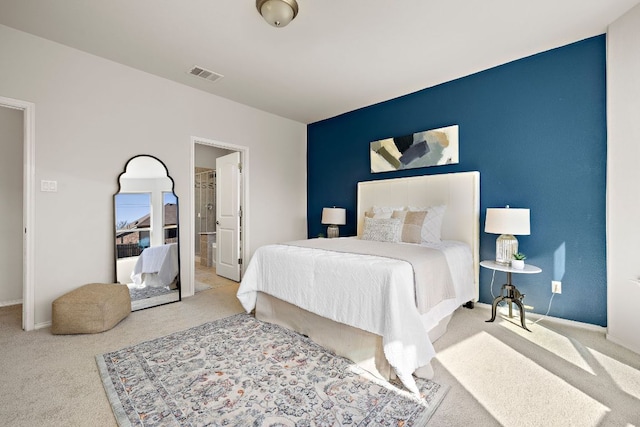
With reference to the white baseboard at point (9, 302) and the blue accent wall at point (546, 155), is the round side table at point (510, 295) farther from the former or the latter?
the white baseboard at point (9, 302)

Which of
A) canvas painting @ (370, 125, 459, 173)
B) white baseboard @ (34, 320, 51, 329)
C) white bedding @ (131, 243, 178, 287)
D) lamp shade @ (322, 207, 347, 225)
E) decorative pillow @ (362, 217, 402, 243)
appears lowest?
white baseboard @ (34, 320, 51, 329)

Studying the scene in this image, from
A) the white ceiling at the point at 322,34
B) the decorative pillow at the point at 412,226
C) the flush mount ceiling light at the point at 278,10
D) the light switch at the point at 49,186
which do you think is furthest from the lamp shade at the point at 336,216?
the light switch at the point at 49,186

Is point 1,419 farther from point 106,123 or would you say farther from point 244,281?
point 106,123

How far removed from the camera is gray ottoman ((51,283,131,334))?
2459 millimetres

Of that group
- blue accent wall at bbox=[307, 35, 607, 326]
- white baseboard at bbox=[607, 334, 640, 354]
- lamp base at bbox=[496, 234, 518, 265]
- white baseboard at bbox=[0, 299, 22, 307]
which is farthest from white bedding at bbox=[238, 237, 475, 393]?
white baseboard at bbox=[0, 299, 22, 307]

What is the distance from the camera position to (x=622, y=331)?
7.52 ft

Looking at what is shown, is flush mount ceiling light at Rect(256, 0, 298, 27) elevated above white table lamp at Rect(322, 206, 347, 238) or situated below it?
above

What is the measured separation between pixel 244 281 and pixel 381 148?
262cm

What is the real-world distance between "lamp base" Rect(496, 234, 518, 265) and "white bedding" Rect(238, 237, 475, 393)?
12.5 inches

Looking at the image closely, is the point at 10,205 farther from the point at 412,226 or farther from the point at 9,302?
the point at 412,226

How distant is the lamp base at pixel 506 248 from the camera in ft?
8.95

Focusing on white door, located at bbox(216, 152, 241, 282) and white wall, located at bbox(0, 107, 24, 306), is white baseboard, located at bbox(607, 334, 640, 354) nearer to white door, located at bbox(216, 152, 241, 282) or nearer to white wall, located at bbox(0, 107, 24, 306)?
white door, located at bbox(216, 152, 241, 282)

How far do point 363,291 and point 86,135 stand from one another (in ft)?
10.3

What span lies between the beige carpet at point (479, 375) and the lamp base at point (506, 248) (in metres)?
0.60
